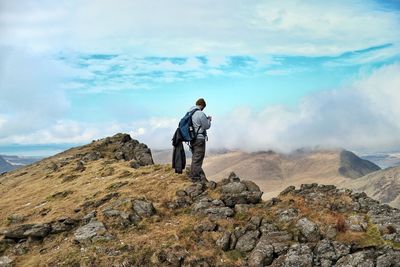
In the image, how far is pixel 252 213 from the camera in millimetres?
29828

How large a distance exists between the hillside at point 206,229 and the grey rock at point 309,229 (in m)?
0.06

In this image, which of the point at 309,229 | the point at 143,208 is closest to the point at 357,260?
the point at 309,229

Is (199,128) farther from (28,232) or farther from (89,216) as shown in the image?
(28,232)

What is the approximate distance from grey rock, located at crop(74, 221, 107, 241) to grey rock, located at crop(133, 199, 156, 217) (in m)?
2.72

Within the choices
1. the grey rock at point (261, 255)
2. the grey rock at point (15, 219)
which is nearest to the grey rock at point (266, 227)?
the grey rock at point (261, 255)

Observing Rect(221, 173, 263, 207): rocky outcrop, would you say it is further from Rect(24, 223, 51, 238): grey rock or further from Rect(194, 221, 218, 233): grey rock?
Rect(24, 223, 51, 238): grey rock

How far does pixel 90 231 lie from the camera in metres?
29.9

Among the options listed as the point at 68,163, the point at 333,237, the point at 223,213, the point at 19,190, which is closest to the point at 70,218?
the point at 223,213

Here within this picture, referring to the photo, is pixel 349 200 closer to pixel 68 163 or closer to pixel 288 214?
pixel 288 214

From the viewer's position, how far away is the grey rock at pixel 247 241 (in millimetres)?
26719

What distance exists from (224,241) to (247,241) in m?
1.37

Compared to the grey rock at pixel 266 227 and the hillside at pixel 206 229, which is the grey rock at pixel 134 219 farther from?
the grey rock at pixel 266 227

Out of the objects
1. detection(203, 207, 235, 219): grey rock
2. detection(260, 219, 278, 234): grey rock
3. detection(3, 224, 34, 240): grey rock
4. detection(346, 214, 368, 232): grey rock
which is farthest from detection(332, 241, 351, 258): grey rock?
detection(3, 224, 34, 240): grey rock

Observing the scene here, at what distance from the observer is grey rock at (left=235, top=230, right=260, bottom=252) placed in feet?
87.7
